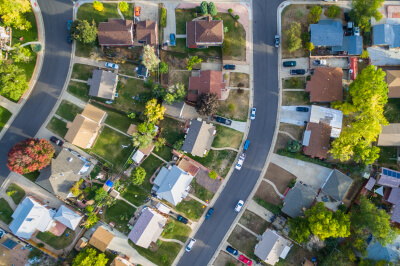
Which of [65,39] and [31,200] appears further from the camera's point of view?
[65,39]

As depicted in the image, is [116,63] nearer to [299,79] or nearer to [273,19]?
[273,19]

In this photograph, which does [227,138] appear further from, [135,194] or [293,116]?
[135,194]

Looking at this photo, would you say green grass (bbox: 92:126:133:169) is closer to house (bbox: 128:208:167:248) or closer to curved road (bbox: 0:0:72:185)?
house (bbox: 128:208:167:248)

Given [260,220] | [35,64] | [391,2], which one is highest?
[391,2]

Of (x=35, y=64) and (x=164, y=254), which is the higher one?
(x=35, y=64)

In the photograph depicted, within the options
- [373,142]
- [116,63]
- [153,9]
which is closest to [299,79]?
[373,142]

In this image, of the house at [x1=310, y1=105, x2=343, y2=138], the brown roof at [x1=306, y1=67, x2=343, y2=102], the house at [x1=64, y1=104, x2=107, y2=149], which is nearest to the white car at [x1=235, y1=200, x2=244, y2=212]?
the house at [x1=310, y1=105, x2=343, y2=138]
